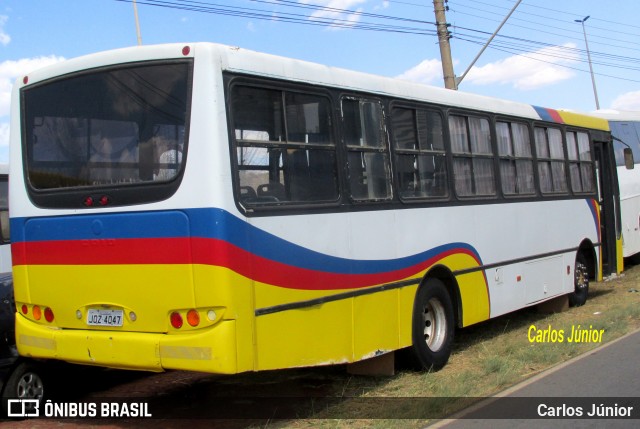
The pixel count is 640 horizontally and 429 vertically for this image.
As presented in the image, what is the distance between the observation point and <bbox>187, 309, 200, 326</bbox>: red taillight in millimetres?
5588

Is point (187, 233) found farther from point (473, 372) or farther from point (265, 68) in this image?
point (473, 372)

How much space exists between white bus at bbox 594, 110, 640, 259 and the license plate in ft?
38.2

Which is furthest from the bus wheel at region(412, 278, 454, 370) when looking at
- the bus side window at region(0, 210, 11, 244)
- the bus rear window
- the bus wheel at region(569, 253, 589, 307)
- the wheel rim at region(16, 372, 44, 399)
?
the bus side window at region(0, 210, 11, 244)

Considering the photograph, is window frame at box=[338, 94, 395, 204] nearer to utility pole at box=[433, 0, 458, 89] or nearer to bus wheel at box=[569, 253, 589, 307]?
bus wheel at box=[569, 253, 589, 307]

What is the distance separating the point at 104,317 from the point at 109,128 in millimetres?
1574

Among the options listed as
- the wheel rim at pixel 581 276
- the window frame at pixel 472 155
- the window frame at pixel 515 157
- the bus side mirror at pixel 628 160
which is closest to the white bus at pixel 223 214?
the window frame at pixel 472 155

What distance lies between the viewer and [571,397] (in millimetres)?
6738

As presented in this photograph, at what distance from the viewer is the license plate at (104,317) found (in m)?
5.95

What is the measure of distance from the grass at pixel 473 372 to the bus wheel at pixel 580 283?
6.1 inches

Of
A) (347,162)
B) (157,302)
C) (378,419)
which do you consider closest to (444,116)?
(347,162)

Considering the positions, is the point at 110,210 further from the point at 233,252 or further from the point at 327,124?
the point at 327,124

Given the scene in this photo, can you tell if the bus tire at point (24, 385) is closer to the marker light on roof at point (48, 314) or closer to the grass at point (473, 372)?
the marker light on roof at point (48, 314)

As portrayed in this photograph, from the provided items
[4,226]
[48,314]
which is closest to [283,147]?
[48,314]

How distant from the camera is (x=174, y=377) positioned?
329 inches
